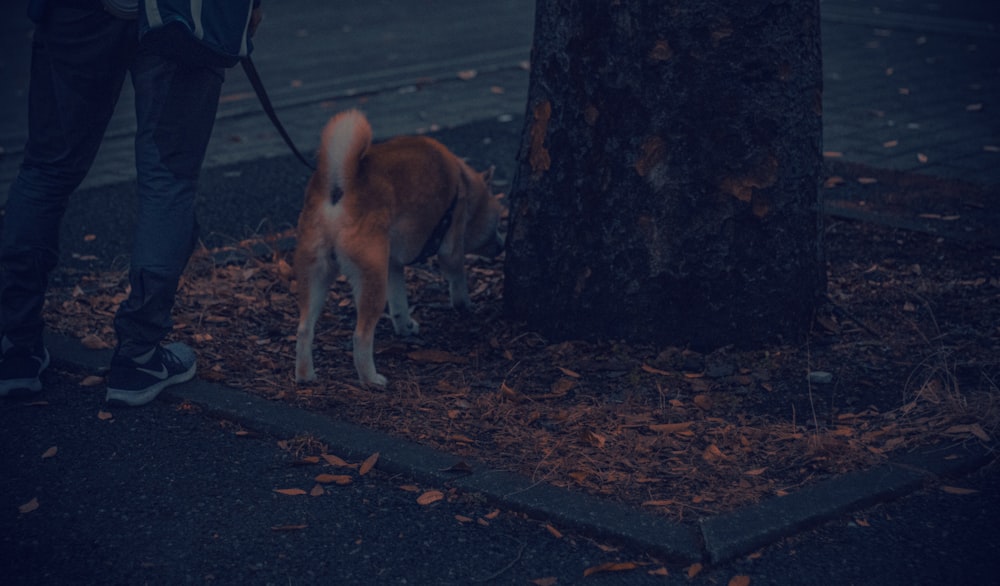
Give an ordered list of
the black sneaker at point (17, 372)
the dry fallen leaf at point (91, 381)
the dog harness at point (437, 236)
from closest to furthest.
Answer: the black sneaker at point (17, 372) → the dry fallen leaf at point (91, 381) → the dog harness at point (437, 236)

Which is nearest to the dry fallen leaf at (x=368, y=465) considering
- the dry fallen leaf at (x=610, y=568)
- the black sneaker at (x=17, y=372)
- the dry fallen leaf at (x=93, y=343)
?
the dry fallen leaf at (x=610, y=568)

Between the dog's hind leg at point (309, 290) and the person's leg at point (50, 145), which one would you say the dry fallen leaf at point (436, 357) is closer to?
the dog's hind leg at point (309, 290)

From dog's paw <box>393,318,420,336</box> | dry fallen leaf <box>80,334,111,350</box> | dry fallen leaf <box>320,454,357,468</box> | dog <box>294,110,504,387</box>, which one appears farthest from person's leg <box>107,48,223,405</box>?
dog's paw <box>393,318,420,336</box>

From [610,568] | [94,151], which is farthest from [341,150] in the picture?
[610,568]

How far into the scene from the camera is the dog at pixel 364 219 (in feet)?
13.1

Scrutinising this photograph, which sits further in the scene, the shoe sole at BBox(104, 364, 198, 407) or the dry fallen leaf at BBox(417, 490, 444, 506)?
the shoe sole at BBox(104, 364, 198, 407)

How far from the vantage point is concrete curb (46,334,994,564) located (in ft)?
10.1

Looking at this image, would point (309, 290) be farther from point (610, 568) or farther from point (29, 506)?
point (610, 568)

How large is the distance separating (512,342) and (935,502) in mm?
1832

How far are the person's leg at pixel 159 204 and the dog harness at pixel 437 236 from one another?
985mm

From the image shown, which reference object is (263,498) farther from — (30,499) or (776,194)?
(776,194)

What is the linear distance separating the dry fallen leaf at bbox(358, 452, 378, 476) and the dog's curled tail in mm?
1016

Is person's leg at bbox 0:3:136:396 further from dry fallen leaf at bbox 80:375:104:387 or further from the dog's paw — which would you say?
the dog's paw

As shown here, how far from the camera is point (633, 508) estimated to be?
10.7ft
